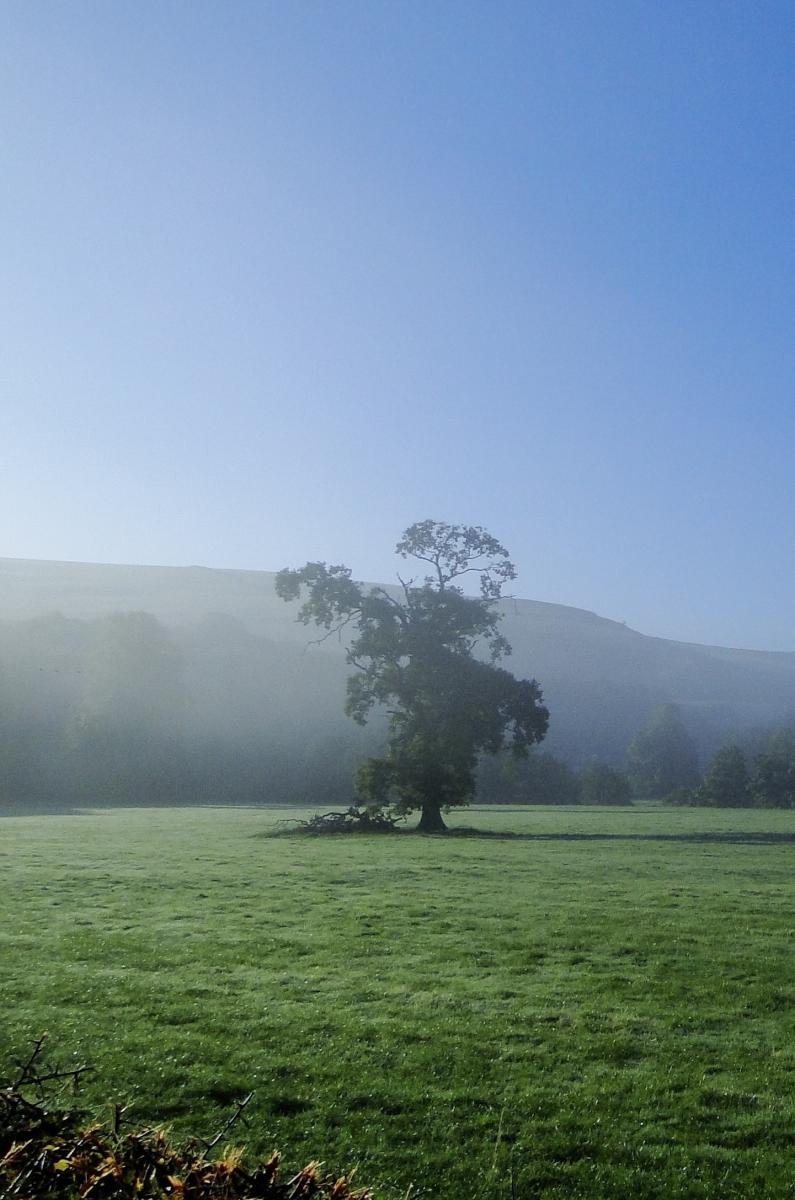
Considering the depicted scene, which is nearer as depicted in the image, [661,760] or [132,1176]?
[132,1176]

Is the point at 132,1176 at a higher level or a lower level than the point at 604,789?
higher

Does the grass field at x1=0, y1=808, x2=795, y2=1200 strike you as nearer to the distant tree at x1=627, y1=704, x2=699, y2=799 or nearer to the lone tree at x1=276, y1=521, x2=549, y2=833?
the lone tree at x1=276, y1=521, x2=549, y2=833

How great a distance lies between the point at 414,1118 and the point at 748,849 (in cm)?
2923

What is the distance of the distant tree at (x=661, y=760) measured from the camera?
10156cm

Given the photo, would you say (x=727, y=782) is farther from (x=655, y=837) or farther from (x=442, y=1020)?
(x=442, y=1020)

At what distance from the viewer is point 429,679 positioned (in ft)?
138

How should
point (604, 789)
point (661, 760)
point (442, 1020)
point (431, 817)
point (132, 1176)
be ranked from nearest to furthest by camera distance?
point (132, 1176)
point (442, 1020)
point (431, 817)
point (604, 789)
point (661, 760)

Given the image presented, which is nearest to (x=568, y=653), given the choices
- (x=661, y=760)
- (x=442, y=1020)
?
(x=661, y=760)

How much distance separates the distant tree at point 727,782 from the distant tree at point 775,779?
0.95 meters

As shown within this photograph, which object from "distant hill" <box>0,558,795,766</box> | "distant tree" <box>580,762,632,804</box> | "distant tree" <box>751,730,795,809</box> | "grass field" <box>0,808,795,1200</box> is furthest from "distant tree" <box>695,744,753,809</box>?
"grass field" <box>0,808,795,1200</box>

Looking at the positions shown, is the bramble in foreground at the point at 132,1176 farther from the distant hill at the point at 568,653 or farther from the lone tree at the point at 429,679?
the distant hill at the point at 568,653

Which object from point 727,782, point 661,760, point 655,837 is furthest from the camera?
point 661,760

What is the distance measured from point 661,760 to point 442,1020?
98.9 metres

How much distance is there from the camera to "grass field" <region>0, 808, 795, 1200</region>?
5652mm
